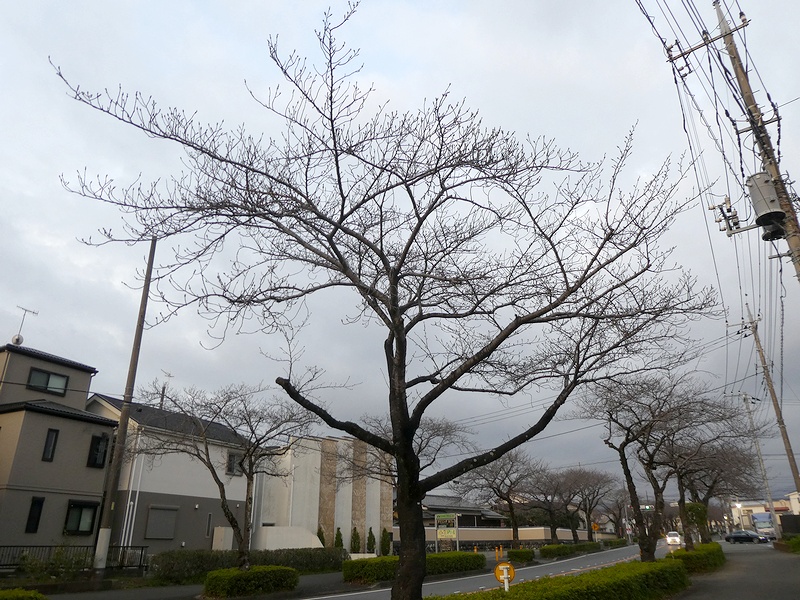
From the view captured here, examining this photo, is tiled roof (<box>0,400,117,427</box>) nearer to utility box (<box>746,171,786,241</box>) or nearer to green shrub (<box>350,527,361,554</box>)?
green shrub (<box>350,527,361,554</box>)

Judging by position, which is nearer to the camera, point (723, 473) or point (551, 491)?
point (723, 473)

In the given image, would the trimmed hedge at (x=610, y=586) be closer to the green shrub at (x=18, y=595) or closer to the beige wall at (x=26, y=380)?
the green shrub at (x=18, y=595)

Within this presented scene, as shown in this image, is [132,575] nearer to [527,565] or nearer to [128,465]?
[128,465]

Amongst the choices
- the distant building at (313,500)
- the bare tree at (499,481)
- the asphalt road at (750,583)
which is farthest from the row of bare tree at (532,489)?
the asphalt road at (750,583)

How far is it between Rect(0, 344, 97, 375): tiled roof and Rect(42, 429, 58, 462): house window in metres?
3.84

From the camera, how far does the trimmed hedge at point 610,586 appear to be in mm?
9594

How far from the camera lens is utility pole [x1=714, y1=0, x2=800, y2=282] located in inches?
352

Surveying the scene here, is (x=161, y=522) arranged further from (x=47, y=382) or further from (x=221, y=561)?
(x=47, y=382)

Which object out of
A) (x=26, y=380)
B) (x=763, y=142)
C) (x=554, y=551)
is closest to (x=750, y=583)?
(x=763, y=142)

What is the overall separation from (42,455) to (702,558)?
26.6 metres

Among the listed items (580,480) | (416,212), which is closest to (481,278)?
(416,212)

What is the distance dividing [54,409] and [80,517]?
4.75 meters

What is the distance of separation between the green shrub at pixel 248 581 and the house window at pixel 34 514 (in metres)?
9.57

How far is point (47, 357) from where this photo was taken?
86.2 ft
